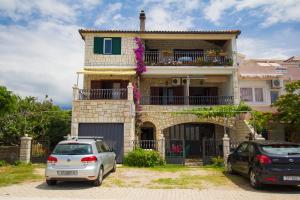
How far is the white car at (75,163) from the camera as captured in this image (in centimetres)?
945

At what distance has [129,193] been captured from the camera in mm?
8922

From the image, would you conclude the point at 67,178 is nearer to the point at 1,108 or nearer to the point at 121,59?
the point at 1,108

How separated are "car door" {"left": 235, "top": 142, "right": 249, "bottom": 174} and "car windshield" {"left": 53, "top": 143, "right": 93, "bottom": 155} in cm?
564

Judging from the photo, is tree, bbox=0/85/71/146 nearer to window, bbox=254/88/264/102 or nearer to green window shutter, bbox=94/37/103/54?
green window shutter, bbox=94/37/103/54

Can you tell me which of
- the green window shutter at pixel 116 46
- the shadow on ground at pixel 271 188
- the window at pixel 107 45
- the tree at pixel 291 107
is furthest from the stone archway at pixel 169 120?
the shadow on ground at pixel 271 188

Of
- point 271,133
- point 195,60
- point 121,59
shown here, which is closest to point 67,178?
point 121,59

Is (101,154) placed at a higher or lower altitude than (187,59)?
lower

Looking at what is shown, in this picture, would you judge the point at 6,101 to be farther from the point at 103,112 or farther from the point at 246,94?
the point at 246,94

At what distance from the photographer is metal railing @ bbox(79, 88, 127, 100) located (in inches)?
743

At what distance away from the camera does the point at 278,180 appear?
8.91 metres

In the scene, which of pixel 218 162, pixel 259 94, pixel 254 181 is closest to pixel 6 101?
pixel 218 162

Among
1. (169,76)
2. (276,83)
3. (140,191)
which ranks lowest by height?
(140,191)

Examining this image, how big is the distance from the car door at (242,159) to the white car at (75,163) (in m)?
5.29

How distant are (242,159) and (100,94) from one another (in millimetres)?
12533
